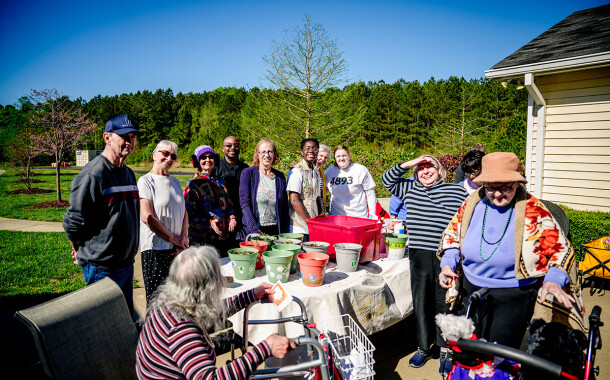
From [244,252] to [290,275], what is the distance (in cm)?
39

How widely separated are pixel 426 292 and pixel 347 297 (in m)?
1.05

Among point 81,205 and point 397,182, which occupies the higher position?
point 397,182

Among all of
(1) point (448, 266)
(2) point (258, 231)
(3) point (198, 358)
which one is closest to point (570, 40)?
(1) point (448, 266)

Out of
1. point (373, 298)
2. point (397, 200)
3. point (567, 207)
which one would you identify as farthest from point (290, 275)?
point (567, 207)

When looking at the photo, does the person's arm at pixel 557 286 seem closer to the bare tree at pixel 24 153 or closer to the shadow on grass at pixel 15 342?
the shadow on grass at pixel 15 342

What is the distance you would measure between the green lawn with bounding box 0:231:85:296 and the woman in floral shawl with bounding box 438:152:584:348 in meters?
5.09

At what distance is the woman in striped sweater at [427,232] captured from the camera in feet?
9.91

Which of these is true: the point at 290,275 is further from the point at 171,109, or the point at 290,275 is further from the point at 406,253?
the point at 171,109

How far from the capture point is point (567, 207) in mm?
6590

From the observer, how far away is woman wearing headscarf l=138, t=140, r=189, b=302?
2883 mm

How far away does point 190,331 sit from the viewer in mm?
1514

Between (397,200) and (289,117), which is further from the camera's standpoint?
(289,117)

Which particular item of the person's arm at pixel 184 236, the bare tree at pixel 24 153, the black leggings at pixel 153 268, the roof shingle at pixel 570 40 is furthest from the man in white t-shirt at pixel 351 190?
the bare tree at pixel 24 153

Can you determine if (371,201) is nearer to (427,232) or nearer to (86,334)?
(427,232)
